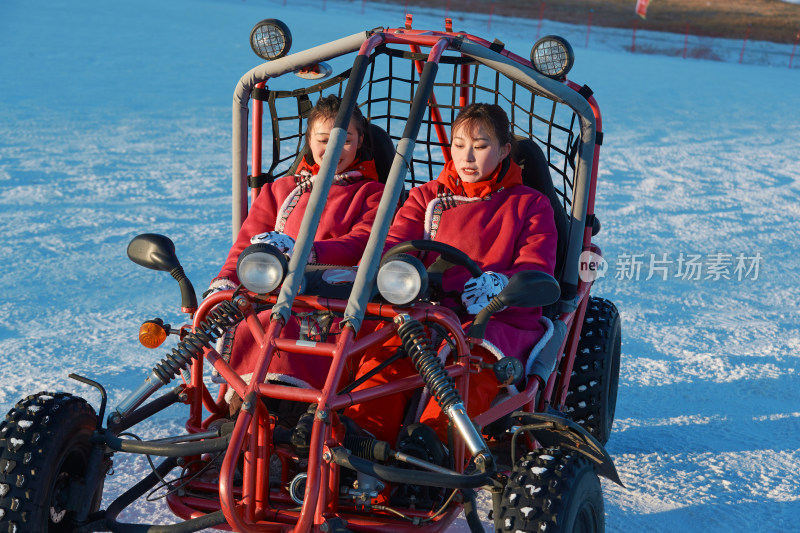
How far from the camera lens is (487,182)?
133 inches

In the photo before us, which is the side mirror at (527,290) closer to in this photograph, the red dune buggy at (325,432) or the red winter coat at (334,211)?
the red dune buggy at (325,432)

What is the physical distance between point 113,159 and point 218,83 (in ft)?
16.0

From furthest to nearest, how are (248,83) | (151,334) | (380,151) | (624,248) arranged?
(624,248), (380,151), (248,83), (151,334)

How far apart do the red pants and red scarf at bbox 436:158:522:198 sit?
758 mm

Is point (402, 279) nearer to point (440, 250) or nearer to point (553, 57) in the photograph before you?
point (440, 250)

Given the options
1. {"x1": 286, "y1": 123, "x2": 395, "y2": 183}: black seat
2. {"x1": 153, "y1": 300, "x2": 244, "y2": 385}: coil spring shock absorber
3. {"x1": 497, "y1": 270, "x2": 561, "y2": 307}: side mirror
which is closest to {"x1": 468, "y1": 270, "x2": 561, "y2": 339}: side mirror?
{"x1": 497, "y1": 270, "x2": 561, "y2": 307}: side mirror

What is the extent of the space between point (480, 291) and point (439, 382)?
1.75 ft

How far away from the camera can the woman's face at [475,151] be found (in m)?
3.27

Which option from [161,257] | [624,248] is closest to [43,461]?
[161,257]

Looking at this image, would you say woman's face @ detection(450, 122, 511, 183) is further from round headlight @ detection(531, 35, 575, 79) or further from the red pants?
the red pants

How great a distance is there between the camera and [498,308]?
2.63 metres

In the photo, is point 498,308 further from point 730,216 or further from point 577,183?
point 730,216

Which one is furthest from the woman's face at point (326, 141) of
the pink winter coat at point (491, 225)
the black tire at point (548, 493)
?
the black tire at point (548, 493)

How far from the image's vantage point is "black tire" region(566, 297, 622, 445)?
370 cm
